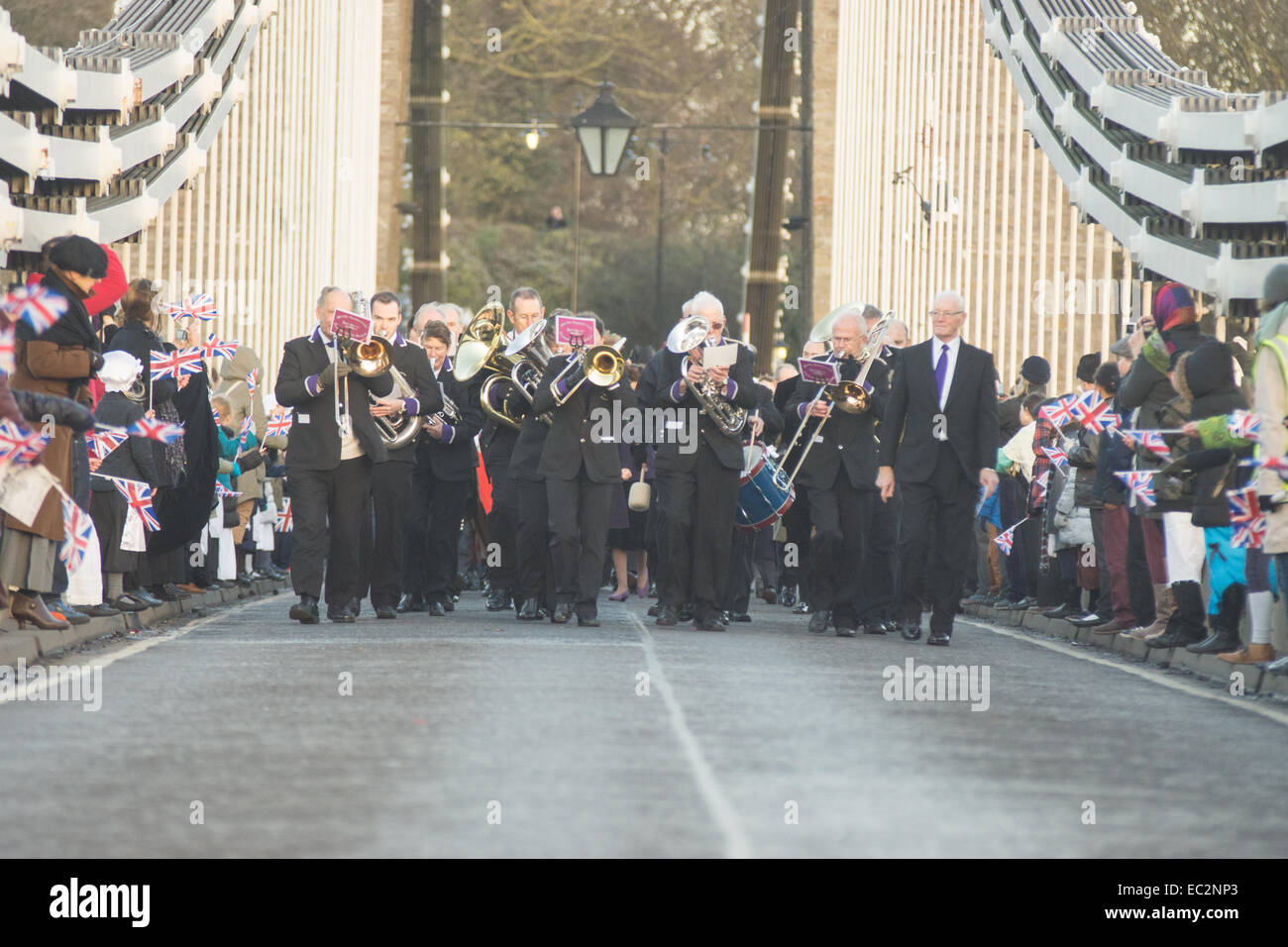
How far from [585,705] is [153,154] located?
538 inches

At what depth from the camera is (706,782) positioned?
271 inches

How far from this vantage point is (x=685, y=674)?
33.9 ft

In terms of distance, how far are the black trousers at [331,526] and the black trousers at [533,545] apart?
1138 millimetres

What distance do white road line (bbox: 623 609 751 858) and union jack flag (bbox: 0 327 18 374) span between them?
303 cm

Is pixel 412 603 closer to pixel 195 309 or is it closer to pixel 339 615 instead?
pixel 339 615

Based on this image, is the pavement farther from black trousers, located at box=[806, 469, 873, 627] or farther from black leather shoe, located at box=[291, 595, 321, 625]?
black trousers, located at box=[806, 469, 873, 627]

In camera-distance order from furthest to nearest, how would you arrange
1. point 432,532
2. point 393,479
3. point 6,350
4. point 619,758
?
point 432,532 < point 393,479 < point 6,350 < point 619,758

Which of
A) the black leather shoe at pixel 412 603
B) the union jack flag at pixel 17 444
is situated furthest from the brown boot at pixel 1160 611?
the union jack flag at pixel 17 444

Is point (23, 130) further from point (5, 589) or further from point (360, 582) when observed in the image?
point (5, 589)

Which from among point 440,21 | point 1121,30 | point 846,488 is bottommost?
point 846,488

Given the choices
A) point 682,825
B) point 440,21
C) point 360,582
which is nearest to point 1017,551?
point 360,582

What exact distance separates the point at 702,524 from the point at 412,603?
2490mm

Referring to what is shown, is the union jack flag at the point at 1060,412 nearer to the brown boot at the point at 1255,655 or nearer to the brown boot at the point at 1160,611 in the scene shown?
the brown boot at the point at 1160,611

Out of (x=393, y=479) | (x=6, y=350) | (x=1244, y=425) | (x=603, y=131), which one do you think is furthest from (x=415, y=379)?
(x=603, y=131)
